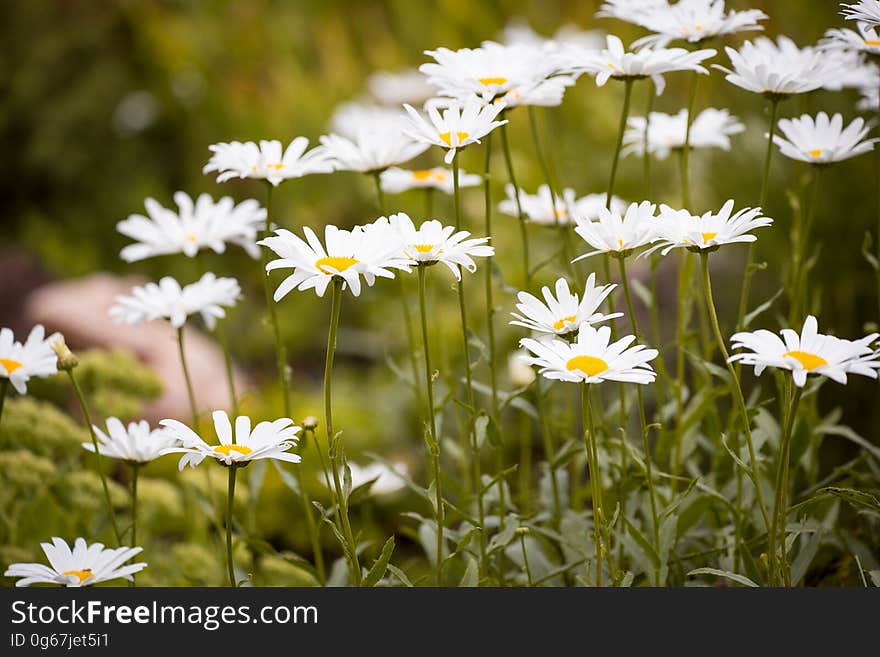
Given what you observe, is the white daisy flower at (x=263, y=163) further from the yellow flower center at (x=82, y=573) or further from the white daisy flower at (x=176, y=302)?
the yellow flower center at (x=82, y=573)

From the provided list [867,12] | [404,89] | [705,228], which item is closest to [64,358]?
[705,228]

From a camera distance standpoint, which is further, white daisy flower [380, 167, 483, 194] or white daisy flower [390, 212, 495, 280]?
white daisy flower [380, 167, 483, 194]

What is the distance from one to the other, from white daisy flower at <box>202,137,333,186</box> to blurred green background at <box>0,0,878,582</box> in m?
1.23

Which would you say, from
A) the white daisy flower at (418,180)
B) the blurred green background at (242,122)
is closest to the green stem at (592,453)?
the white daisy flower at (418,180)

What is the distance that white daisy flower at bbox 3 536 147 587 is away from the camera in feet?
2.69

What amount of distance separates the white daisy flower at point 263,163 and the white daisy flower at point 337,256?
170 mm

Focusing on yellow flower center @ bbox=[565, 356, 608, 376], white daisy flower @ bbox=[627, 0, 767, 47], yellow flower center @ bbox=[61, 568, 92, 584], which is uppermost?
white daisy flower @ bbox=[627, 0, 767, 47]

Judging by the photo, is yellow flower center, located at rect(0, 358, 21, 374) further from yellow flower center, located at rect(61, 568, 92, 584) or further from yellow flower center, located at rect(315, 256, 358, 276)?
yellow flower center, located at rect(315, 256, 358, 276)

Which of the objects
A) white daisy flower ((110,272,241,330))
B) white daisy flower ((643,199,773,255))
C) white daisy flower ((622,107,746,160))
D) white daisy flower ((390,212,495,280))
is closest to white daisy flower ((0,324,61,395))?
white daisy flower ((110,272,241,330))

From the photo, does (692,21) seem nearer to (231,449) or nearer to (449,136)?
(449,136)

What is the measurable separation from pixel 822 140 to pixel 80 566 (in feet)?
2.70

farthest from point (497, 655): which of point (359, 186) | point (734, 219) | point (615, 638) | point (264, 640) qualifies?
point (359, 186)

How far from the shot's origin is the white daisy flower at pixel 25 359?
89cm

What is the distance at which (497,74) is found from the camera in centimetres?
95
